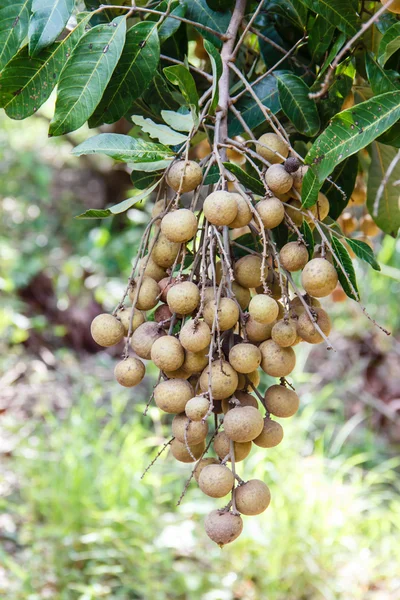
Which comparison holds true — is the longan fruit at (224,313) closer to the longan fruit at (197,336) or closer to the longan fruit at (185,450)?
the longan fruit at (197,336)

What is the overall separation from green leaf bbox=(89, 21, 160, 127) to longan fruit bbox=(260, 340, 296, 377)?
27cm

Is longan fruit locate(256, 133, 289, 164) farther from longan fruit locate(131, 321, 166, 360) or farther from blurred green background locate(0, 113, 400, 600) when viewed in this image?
blurred green background locate(0, 113, 400, 600)

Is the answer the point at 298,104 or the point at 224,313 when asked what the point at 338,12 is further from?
the point at 224,313

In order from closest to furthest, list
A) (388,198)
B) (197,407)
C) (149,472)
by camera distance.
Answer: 1. (197,407)
2. (388,198)
3. (149,472)

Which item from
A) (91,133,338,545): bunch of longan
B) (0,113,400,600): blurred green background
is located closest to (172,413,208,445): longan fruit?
(91,133,338,545): bunch of longan

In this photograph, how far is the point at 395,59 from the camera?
23.7 inches

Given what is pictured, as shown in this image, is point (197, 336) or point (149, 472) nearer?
point (197, 336)


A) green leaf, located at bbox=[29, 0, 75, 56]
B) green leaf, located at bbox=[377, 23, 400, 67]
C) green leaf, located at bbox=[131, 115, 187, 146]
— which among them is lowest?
green leaf, located at bbox=[131, 115, 187, 146]

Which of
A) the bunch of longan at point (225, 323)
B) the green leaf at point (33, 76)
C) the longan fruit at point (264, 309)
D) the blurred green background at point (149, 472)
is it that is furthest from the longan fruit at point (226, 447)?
the blurred green background at point (149, 472)

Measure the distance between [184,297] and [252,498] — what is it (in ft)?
0.60

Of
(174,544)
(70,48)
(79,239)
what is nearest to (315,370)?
(174,544)

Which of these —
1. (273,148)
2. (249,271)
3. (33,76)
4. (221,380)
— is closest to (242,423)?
(221,380)

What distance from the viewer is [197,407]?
493 millimetres

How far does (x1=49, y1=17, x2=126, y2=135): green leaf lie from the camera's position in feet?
1.78
